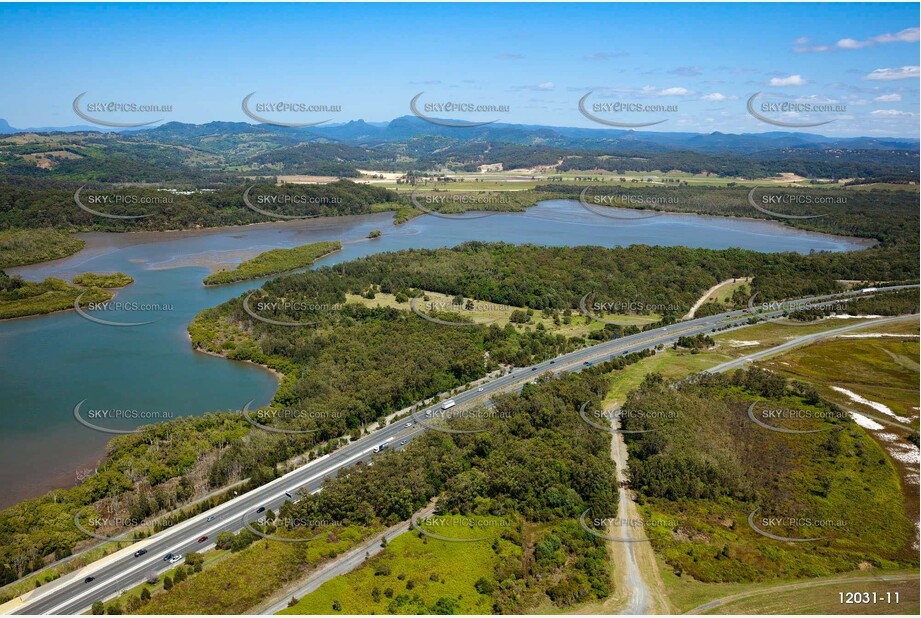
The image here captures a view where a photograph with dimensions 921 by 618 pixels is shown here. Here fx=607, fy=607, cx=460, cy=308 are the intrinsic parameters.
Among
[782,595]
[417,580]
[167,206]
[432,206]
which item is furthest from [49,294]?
[432,206]

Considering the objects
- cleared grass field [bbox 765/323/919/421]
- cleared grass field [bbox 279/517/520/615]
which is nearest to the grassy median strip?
cleared grass field [bbox 279/517/520/615]

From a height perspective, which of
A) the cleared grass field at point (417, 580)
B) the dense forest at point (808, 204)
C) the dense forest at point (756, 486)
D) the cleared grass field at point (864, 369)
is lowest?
the cleared grass field at point (417, 580)

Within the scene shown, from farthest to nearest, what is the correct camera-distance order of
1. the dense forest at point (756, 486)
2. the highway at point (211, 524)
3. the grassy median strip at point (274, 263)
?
the grassy median strip at point (274, 263), the dense forest at point (756, 486), the highway at point (211, 524)

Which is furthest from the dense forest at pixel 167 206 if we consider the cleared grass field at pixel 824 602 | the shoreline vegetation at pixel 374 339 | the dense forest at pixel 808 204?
the cleared grass field at pixel 824 602

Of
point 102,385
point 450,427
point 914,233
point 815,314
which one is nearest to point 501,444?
point 450,427

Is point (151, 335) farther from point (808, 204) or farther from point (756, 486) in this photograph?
point (808, 204)

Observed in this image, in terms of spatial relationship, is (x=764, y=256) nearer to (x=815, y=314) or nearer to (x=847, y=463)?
(x=815, y=314)

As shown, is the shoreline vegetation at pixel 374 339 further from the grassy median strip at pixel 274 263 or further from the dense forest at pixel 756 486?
the dense forest at pixel 756 486
